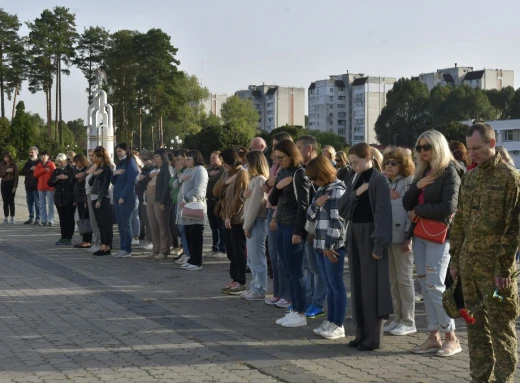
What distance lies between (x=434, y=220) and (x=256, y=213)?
308cm

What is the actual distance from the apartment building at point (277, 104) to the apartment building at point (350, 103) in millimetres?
4937

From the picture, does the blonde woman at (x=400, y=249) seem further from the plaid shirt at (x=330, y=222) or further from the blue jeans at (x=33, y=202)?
the blue jeans at (x=33, y=202)

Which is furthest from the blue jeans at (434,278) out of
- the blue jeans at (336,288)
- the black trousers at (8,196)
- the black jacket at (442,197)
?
the black trousers at (8,196)

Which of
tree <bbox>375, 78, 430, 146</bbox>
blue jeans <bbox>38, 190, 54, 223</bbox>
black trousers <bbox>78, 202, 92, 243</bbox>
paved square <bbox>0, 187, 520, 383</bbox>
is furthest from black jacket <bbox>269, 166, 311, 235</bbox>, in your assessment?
tree <bbox>375, 78, 430, 146</bbox>

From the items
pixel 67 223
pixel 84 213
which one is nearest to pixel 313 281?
pixel 84 213

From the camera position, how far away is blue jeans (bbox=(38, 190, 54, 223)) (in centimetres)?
2261

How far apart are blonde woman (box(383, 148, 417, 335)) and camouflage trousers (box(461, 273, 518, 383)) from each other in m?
2.25

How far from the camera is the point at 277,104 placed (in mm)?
182875

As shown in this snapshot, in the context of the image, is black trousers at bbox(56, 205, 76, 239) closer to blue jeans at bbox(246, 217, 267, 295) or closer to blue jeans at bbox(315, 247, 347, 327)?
blue jeans at bbox(246, 217, 267, 295)

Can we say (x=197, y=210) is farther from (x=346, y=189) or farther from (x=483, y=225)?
(x=483, y=225)

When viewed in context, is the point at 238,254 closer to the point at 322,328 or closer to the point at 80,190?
the point at 322,328

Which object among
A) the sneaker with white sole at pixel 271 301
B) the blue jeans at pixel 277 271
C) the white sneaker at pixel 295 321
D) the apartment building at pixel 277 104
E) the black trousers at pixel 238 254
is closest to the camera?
the white sneaker at pixel 295 321

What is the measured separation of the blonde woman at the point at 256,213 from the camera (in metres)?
10.3

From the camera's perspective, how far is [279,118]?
183625mm
